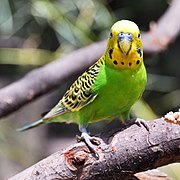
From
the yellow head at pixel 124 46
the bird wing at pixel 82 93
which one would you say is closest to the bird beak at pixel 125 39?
the yellow head at pixel 124 46

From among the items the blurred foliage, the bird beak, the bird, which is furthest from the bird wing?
the blurred foliage

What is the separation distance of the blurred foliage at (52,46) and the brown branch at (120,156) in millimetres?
466

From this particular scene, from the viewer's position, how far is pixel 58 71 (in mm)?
1432

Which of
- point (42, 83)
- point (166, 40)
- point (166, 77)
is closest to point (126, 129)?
point (42, 83)

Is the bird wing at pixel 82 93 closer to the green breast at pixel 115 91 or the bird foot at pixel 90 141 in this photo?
the green breast at pixel 115 91

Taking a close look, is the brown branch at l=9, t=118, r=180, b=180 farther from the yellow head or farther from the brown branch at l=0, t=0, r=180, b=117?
the brown branch at l=0, t=0, r=180, b=117

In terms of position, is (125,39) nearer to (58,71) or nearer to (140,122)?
(140,122)

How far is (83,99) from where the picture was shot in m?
1.11

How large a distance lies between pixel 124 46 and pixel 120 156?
0.67 feet

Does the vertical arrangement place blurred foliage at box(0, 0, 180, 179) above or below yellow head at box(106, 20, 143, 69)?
below

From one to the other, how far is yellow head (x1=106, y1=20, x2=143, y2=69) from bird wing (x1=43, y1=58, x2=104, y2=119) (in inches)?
2.0

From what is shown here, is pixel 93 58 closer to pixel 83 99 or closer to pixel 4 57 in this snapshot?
pixel 83 99

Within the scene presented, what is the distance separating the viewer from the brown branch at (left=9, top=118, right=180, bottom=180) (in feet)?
2.91

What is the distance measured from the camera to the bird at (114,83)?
0.99 m
